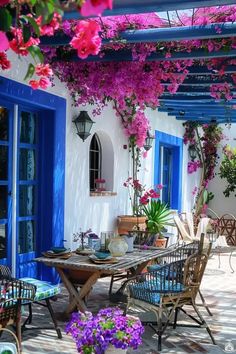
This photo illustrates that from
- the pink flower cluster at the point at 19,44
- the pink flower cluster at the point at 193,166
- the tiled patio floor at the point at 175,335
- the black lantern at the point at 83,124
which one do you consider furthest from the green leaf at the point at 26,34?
the pink flower cluster at the point at 193,166

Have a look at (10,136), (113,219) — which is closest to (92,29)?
(10,136)

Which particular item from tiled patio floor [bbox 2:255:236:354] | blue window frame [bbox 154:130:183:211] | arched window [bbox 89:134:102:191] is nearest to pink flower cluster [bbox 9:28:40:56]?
tiled patio floor [bbox 2:255:236:354]

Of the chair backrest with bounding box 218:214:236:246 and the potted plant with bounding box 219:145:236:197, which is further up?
the potted plant with bounding box 219:145:236:197

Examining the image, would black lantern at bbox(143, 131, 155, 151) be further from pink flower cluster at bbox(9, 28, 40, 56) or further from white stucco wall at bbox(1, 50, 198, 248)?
pink flower cluster at bbox(9, 28, 40, 56)

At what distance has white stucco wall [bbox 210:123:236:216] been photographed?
1267cm

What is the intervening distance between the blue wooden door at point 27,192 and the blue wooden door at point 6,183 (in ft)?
0.51

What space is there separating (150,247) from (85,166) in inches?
70.5

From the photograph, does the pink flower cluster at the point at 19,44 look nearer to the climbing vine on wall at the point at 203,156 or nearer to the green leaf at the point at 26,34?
the green leaf at the point at 26,34

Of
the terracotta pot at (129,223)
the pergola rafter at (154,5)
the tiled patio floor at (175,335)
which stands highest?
the pergola rafter at (154,5)

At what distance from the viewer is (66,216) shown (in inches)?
250

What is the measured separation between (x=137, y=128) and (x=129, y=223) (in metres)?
1.63

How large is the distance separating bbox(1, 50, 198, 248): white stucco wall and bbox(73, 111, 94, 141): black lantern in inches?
3.9

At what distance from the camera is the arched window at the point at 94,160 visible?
766 centimetres

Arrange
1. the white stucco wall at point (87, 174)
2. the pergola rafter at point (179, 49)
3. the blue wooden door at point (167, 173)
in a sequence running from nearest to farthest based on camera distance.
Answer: the pergola rafter at point (179, 49)
the white stucco wall at point (87, 174)
the blue wooden door at point (167, 173)
